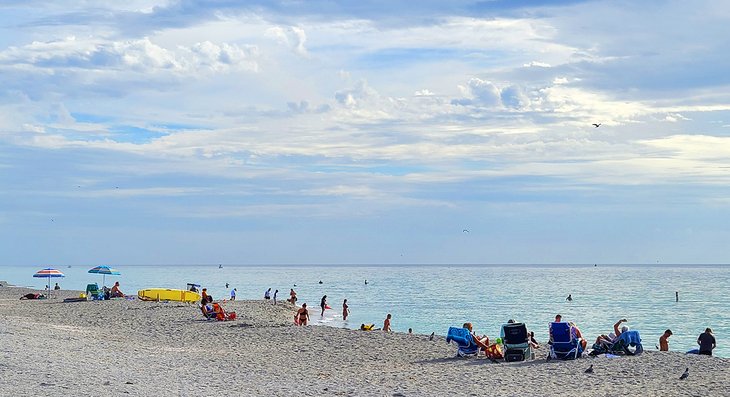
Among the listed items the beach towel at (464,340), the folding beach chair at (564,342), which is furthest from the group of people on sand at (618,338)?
the beach towel at (464,340)

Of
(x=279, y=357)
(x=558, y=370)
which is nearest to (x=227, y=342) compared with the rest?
(x=279, y=357)

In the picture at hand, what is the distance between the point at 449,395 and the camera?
14.1m

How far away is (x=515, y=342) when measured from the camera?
1853 cm

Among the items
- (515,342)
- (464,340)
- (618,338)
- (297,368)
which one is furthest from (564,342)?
(297,368)

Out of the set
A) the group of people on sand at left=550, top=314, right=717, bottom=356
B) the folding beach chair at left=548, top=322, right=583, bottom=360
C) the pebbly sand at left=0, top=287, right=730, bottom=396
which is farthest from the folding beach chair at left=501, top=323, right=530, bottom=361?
the group of people on sand at left=550, top=314, right=717, bottom=356

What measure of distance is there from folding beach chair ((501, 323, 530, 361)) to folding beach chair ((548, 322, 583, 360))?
0.59 meters

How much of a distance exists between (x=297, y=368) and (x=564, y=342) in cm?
590

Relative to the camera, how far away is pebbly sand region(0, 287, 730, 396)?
1385cm

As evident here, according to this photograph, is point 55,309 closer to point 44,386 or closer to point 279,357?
point 279,357

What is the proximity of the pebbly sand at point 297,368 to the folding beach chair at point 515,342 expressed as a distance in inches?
13.9

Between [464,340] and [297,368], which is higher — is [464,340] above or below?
above

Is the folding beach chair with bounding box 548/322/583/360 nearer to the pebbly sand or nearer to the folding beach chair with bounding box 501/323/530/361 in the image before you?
the pebbly sand

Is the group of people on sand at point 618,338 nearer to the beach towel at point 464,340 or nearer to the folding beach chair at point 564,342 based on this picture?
the folding beach chair at point 564,342

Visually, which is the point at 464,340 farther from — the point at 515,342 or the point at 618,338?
the point at 618,338
